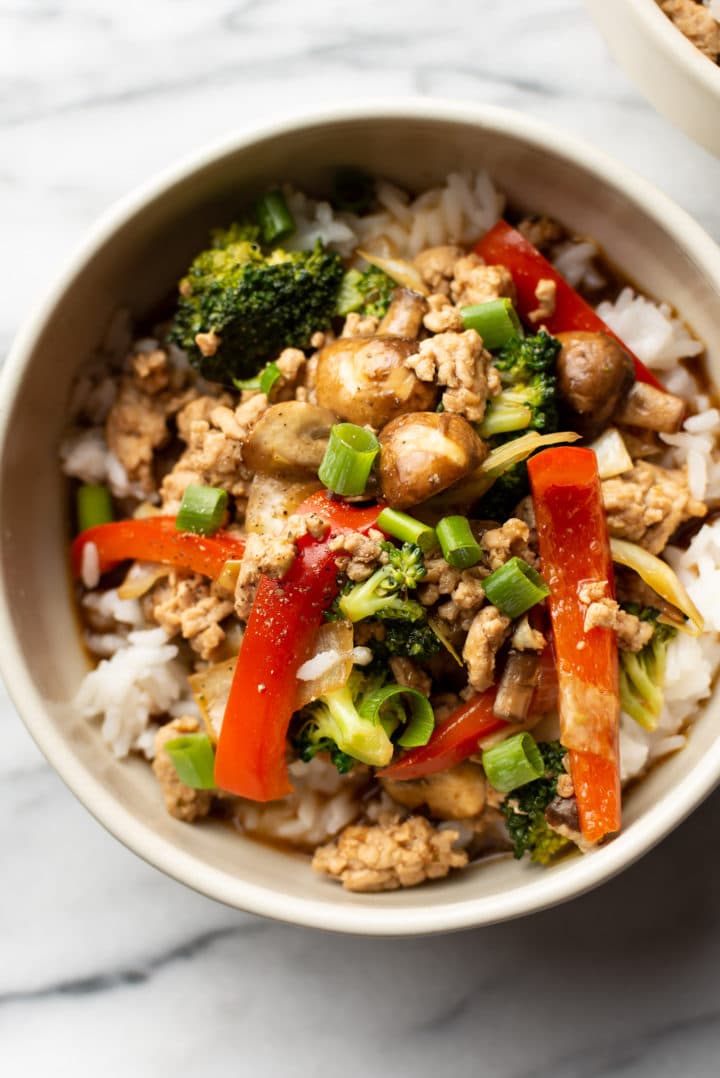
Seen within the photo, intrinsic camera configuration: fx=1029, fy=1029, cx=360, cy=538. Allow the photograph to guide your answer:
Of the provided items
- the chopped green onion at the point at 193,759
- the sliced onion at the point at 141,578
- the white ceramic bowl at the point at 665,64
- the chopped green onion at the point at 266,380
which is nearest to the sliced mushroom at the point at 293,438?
the chopped green onion at the point at 266,380

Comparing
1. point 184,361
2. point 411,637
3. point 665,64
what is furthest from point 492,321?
point 184,361

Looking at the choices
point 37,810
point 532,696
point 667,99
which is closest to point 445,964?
point 532,696

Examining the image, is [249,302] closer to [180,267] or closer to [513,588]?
[180,267]

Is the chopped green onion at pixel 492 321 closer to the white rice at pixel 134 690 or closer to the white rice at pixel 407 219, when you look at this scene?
the white rice at pixel 407 219

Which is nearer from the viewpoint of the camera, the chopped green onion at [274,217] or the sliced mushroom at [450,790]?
the sliced mushroom at [450,790]

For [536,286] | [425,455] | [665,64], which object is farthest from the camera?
[536,286]

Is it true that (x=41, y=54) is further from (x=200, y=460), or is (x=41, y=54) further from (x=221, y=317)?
(x=200, y=460)

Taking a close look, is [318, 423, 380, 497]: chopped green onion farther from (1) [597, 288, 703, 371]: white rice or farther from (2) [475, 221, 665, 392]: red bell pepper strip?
(1) [597, 288, 703, 371]: white rice
